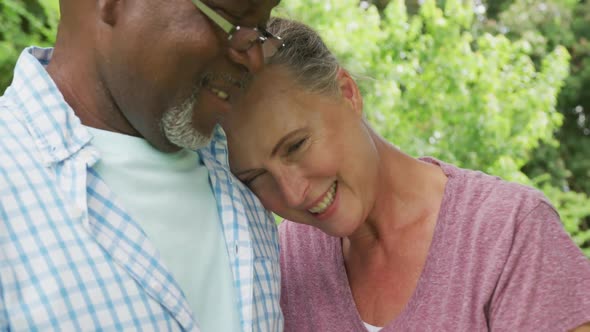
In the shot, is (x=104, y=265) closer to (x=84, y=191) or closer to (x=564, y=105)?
(x=84, y=191)

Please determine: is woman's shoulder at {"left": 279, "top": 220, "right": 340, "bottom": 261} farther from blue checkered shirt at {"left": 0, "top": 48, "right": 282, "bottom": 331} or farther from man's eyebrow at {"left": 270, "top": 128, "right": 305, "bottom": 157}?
blue checkered shirt at {"left": 0, "top": 48, "right": 282, "bottom": 331}

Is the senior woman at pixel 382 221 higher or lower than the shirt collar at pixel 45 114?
lower

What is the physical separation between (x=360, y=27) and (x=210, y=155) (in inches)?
140

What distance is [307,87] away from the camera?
7.02ft

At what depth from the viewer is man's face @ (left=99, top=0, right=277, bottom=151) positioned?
1.66 metres

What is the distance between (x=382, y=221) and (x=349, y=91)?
1.24ft

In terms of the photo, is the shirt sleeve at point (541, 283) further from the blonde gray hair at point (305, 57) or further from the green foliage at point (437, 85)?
the green foliage at point (437, 85)

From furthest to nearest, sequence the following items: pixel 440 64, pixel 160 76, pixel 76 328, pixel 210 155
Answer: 1. pixel 440 64
2. pixel 210 155
3. pixel 160 76
4. pixel 76 328

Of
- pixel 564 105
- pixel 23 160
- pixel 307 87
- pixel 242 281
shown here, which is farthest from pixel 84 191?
pixel 564 105

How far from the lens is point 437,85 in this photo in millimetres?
5828

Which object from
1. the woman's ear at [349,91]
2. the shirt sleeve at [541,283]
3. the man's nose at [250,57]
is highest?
the man's nose at [250,57]

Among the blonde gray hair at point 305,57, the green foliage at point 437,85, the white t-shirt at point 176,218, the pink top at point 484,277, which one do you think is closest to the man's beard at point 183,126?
the white t-shirt at point 176,218

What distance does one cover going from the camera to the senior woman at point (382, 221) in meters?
1.96

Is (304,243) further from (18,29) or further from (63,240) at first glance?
(18,29)
